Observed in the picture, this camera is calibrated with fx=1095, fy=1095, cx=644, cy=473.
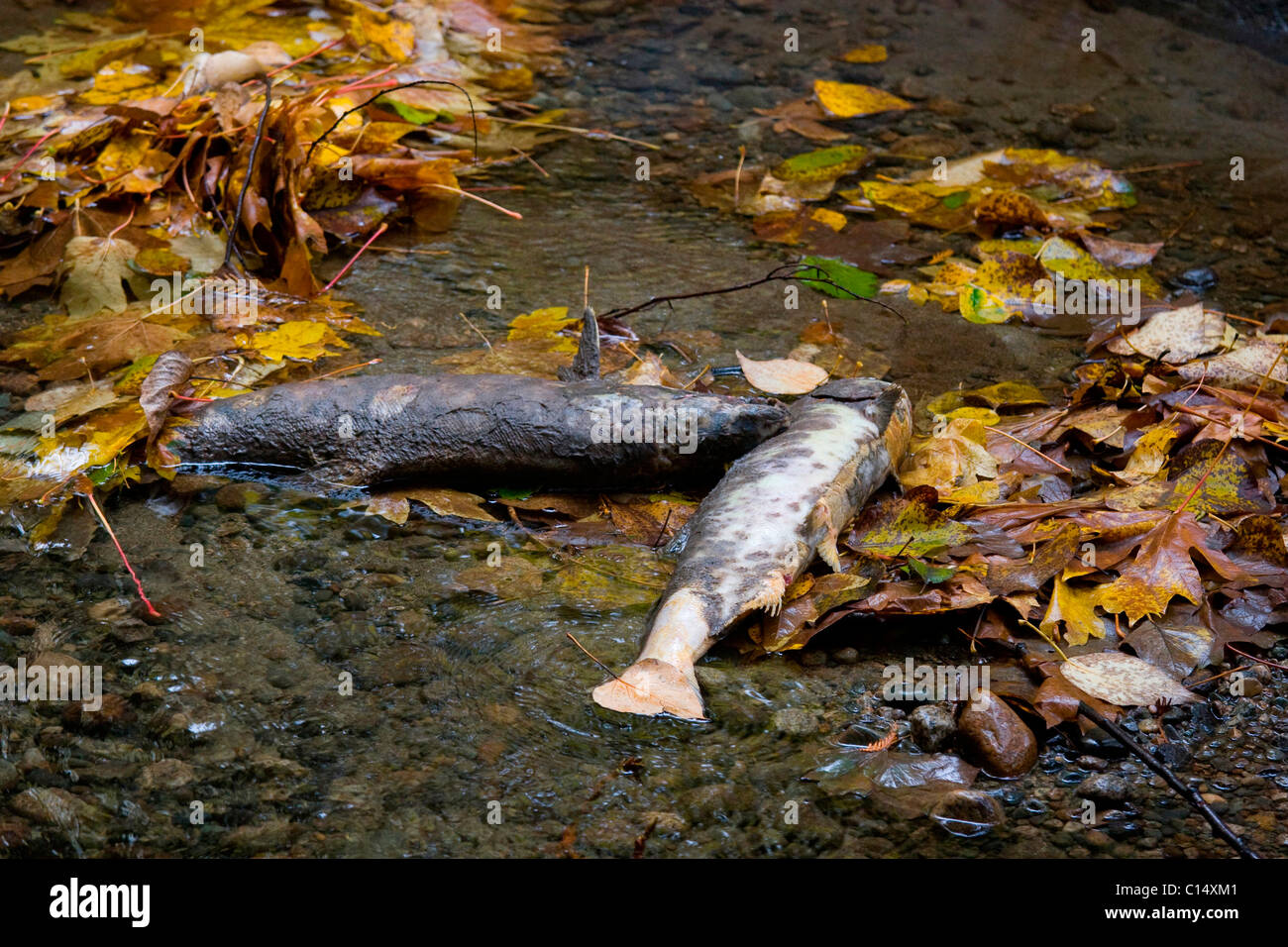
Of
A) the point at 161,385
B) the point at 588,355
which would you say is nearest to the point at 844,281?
the point at 588,355

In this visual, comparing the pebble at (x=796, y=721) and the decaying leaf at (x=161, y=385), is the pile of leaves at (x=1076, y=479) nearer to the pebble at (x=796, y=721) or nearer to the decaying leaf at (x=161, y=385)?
the pebble at (x=796, y=721)

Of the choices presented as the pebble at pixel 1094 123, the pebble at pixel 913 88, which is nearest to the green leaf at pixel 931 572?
the pebble at pixel 1094 123

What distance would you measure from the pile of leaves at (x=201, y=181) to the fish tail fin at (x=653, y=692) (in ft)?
5.34

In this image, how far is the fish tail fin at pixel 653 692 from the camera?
A: 232 centimetres

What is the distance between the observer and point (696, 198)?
17.3 feet

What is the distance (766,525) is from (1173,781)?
1.08 meters

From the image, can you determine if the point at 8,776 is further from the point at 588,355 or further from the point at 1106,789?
the point at 1106,789

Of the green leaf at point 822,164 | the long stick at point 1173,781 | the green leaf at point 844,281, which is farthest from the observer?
the green leaf at point 822,164

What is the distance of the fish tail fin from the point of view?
2.32 m

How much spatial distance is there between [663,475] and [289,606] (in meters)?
1.11

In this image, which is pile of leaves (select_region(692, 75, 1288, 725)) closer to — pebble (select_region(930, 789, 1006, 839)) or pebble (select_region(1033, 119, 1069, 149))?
pebble (select_region(930, 789, 1006, 839))
